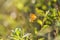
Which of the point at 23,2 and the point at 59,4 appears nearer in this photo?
the point at 59,4

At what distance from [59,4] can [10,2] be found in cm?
93

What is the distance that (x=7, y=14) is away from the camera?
2.52 metres

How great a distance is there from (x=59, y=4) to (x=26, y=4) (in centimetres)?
85

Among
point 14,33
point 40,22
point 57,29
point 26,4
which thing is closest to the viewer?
point 14,33

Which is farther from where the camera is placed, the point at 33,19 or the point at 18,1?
the point at 18,1

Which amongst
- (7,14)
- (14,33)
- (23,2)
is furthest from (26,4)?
(14,33)

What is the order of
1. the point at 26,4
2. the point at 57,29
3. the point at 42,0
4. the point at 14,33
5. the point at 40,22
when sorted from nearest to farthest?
1. the point at 14,33
2. the point at 57,29
3. the point at 40,22
4. the point at 42,0
5. the point at 26,4

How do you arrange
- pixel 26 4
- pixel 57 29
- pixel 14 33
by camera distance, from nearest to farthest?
1. pixel 14 33
2. pixel 57 29
3. pixel 26 4

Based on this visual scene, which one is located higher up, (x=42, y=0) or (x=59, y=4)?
(x=42, y=0)

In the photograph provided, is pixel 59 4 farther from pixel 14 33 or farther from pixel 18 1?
pixel 18 1

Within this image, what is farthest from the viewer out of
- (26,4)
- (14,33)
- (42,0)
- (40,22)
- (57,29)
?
(26,4)

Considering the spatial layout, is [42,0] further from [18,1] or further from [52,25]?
[18,1]

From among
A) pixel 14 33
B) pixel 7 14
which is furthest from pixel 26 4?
pixel 14 33

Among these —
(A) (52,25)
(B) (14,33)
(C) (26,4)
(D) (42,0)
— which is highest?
(C) (26,4)
